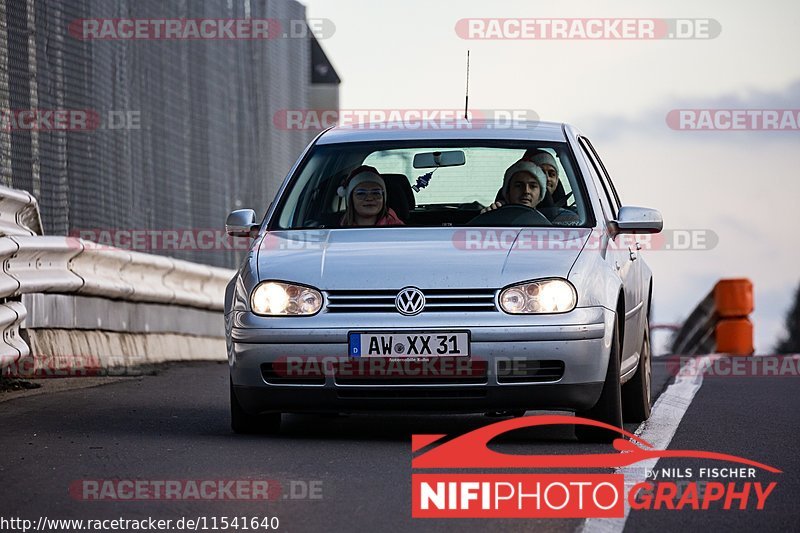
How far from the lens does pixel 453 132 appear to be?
31.7 ft

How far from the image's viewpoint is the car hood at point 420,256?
804cm

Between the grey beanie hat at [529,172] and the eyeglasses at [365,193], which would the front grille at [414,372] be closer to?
the eyeglasses at [365,193]

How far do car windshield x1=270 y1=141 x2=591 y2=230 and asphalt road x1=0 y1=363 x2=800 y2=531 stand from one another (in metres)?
1.09

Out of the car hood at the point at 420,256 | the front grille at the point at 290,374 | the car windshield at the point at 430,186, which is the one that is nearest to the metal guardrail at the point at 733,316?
the car windshield at the point at 430,186

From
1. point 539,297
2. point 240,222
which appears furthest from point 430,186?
point 539,297

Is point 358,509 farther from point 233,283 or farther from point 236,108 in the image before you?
point 236,108

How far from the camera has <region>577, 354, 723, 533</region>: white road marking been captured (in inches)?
220

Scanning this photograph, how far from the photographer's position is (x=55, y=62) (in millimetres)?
11891

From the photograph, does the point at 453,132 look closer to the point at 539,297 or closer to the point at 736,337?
the point at 539,297

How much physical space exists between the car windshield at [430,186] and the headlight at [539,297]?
1019 mm

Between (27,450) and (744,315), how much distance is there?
1738cm

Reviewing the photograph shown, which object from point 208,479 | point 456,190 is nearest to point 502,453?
point 208,479

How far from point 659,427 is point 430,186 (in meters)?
2.03

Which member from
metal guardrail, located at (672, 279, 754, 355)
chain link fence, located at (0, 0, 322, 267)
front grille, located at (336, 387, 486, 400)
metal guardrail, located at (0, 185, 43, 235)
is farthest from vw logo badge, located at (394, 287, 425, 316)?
metal guardrail, located at (672, 279, 754, 355)
